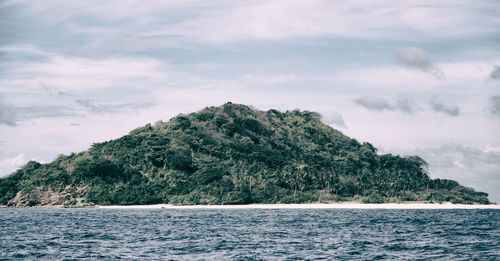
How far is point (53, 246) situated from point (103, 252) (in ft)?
35.2

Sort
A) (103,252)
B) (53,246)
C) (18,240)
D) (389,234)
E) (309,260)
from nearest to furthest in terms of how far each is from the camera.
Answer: (309,260) → (103,252) → (53,246) → (18,240) → (389,234)

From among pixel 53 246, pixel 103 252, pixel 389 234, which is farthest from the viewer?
pixel 389 234

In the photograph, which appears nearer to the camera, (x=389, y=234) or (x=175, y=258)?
(x=175, y=258)

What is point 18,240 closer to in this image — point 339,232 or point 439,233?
point 339,232

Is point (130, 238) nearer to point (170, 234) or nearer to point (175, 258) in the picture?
point (170, 234)

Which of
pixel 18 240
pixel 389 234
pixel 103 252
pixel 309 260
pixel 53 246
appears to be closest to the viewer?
pixel 309 260

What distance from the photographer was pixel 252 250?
2338 inches

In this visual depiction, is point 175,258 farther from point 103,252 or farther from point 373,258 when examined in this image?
point 373,258

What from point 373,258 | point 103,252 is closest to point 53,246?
point 103,252

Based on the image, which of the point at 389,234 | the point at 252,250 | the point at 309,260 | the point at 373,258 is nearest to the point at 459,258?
the point at 373,258

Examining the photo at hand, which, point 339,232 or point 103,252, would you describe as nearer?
point 103,252

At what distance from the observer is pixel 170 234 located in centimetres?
8106

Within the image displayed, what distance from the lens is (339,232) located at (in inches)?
3307

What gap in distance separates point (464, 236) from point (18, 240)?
62568 millimetres
